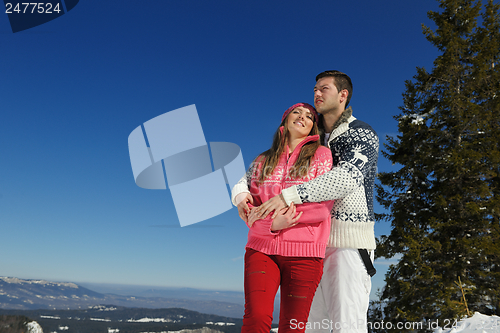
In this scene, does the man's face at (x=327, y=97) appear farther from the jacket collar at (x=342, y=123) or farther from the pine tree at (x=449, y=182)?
the pine tree at (x=449, y=182)

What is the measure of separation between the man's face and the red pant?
4.05 ft

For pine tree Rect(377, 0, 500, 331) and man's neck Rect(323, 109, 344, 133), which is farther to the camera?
pine tree Rect(377, 0, 500, 331)

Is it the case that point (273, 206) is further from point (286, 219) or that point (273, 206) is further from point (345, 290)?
point (345, 290)

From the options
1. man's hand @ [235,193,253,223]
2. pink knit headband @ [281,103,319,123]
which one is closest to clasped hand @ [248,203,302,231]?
man's hand @ [235,193,253,223]

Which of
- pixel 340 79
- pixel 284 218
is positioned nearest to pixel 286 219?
pixel 284 218

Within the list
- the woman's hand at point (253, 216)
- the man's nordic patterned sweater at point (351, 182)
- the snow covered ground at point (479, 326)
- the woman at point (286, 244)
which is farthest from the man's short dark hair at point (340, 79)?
the snow covered ground at point (479, 326)

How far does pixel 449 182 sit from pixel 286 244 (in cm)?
1154

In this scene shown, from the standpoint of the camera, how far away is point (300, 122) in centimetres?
266

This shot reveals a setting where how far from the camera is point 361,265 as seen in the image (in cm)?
256

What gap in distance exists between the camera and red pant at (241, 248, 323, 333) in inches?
85.4

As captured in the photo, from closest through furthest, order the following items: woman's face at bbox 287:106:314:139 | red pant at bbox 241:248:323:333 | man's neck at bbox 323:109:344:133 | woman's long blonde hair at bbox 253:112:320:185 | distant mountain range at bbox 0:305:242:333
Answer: red pant at bbox 241:248:323:333
woman's long blonde hair at bbox 253:112:320:185
woman's face at bbox 287:106:314:139
man's neck at bbox 323:109:344:133
distant mountain range at bbox 0:305:242:333

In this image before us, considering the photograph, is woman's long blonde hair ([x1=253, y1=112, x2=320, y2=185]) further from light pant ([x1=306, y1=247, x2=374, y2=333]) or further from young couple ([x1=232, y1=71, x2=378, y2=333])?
light pant ([x1=306, y1=247, x2=374, y2=333])

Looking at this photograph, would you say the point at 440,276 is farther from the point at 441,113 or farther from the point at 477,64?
the point at 477,64

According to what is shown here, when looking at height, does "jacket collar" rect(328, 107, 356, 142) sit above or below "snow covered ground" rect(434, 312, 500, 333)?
above
